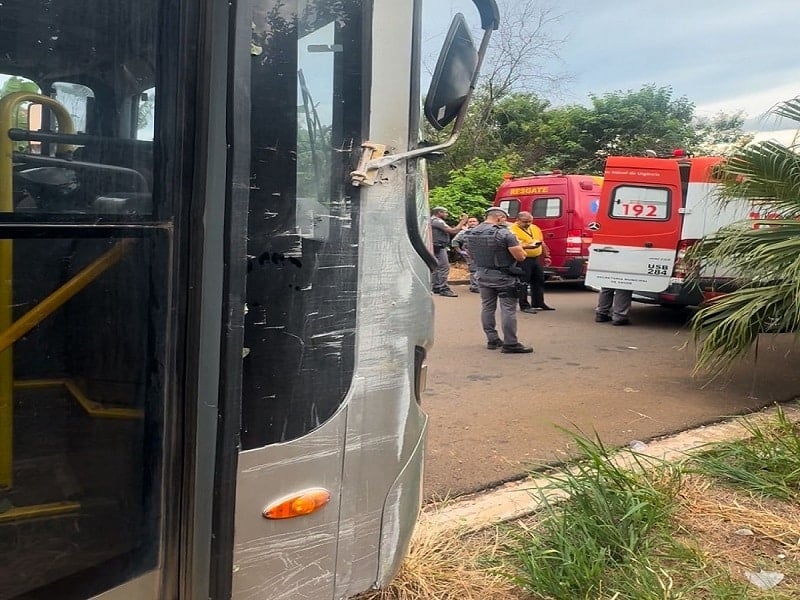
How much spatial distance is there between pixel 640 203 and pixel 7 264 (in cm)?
948

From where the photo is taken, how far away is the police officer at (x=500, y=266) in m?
8.04

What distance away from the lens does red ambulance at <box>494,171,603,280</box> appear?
1393 centimetres

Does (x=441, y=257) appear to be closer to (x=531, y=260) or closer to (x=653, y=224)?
(x=531, y=260)

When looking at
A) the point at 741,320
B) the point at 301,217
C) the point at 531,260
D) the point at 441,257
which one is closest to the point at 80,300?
the point at 301,217

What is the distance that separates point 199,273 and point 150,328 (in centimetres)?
18

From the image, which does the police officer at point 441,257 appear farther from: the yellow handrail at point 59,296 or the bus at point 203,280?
the yellow handrail at point 59,296

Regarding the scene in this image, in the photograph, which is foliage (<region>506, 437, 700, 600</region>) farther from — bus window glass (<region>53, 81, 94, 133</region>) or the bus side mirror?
bus window glass (<region>53, 81, 94, 133</region>)

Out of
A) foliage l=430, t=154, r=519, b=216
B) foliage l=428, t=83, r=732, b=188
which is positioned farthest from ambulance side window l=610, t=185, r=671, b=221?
foliage l=428, t=83, r=732, b=188

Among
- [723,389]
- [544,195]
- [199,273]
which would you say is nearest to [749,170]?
[723,389]

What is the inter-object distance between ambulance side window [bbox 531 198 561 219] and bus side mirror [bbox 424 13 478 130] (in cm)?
1238

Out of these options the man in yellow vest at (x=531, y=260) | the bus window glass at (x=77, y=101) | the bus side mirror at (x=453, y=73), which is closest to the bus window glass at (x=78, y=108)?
the bus window glass at (x=77, y=101)

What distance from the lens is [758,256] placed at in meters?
5.56

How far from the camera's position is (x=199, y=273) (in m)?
1.77

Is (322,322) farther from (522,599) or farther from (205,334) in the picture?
(522,599)
